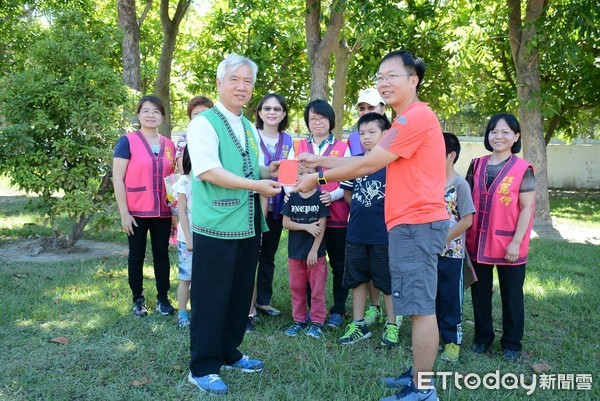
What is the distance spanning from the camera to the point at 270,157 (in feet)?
15.3

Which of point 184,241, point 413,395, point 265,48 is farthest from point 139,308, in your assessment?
point 265,48

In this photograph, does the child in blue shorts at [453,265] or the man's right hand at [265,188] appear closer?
the man's right hand at [265,188]

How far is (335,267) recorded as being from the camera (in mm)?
5035

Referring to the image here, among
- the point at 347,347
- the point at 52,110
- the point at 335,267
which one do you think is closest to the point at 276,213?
the point at 335,267

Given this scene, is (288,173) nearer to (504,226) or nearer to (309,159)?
(309,159)

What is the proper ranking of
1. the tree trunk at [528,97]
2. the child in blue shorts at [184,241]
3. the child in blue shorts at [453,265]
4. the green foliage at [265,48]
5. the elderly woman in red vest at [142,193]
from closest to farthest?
1. the child in blue shorts at [453,265]
2. the child in blue shorts at [184,241]
3. the elderly woman in red vest at [142,193]
4. the tree trunk at [528,97]
5. the green foliage at [265,48]

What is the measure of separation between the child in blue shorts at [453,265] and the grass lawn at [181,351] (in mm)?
203

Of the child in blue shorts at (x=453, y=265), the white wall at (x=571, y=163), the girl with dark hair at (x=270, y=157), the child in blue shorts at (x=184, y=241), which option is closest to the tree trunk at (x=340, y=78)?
the girl with dark hair at (x=270, y=157)

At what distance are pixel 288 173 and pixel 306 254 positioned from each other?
1284 mm

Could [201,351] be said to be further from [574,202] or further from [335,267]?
[574,202]

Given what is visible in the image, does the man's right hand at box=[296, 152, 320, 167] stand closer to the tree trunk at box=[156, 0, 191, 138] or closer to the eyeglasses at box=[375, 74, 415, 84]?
the eyeglasses at box=[375, 74, 415, 84]

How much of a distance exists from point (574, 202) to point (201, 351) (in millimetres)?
14265

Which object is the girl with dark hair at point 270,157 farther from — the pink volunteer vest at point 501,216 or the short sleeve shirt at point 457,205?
the pink volunteer vest at point 501,216

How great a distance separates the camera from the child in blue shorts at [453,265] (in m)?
4.08
